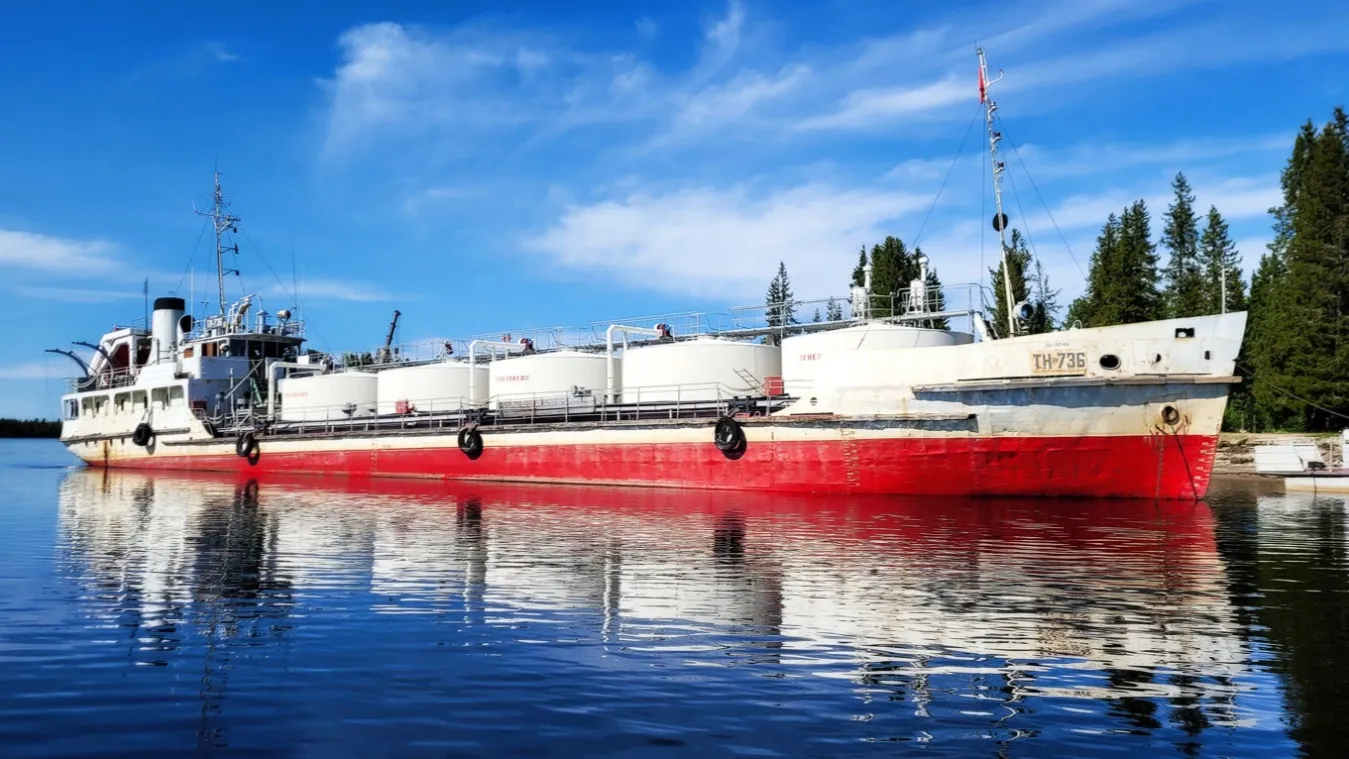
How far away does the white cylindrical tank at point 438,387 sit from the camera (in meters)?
46.3

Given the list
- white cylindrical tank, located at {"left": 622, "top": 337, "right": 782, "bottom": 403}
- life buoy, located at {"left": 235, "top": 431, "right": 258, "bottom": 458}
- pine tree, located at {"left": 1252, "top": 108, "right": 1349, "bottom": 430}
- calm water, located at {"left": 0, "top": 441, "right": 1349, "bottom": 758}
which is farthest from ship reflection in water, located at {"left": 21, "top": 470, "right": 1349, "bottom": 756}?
pine tree, located at {"left": 1252, "top": 108, "right": 1349, "bottom": 430}

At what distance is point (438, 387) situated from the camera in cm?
4681

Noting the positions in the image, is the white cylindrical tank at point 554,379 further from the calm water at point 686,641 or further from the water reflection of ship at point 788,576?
the calm water at point 686,641

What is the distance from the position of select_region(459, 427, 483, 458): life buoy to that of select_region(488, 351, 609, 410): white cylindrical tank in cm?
193

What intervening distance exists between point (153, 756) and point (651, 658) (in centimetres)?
495

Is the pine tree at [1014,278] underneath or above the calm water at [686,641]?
above

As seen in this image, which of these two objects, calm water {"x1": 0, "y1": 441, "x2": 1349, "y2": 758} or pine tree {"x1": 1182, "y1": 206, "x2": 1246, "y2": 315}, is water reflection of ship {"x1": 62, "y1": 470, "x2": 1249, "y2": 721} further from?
pine tree {"x1": 1182, "y1": 206, "x2": 1246, "y2": 315}

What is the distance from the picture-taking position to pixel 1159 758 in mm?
7262

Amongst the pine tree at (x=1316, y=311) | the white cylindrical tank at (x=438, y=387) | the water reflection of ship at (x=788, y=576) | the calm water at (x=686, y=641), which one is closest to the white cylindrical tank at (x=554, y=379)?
the white cylindrical tank at (x=438, y=387)

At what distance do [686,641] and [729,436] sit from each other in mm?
21165

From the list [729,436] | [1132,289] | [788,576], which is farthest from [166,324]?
[1132,289]

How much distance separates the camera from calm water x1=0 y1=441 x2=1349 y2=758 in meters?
7.89

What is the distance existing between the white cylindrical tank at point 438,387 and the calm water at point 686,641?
2384cm

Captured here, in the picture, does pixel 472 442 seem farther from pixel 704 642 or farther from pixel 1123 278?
pixel 1123 278
